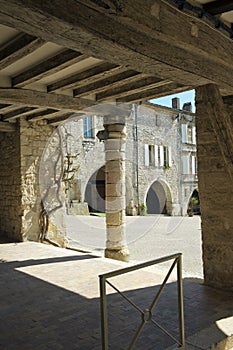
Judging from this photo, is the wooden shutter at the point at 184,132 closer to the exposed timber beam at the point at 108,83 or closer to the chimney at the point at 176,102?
the chimney at the point at 176,102

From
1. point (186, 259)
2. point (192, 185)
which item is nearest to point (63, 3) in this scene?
point (186, 259)

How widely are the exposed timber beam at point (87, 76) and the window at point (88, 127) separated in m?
9.40

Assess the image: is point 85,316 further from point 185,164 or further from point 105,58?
point 185,164

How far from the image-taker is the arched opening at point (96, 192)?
18.1m

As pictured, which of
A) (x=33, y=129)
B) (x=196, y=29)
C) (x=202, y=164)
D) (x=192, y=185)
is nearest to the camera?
(x=196, y=29)

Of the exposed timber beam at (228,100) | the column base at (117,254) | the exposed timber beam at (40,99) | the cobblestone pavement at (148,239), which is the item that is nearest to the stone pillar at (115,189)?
the column base at (117,254)

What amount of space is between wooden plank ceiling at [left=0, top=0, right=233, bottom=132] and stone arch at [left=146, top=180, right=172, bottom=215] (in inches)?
591

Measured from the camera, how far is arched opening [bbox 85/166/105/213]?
1808 centimetres

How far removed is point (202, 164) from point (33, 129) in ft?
14.3

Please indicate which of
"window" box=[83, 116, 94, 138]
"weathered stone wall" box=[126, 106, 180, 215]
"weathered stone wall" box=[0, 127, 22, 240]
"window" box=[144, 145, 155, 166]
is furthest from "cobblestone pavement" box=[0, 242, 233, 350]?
"window" box=[144, 145, 155, 166]

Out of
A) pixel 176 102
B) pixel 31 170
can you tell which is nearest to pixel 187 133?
pixel 176 102

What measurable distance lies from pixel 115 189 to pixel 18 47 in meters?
3.70

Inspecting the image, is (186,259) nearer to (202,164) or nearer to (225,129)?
(202,164)

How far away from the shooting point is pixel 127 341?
9.22ft
